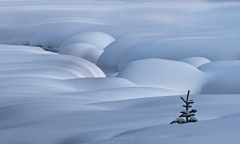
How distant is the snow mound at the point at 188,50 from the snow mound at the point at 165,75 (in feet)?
4.59

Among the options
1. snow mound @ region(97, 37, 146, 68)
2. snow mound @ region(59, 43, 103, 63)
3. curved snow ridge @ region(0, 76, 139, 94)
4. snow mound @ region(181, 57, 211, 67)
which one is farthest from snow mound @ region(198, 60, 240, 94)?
snow mound @ region(59, 43, 103, 63)

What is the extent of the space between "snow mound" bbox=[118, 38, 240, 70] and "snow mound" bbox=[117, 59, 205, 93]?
55.1 inches

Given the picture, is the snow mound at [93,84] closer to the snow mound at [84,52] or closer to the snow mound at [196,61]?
the snow mound at [196,61]

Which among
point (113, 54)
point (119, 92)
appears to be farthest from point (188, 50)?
point (119, 92)

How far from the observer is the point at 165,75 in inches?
137

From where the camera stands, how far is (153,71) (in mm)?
3521

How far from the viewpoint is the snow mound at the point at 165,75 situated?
3.37 m

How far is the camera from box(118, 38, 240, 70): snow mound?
497cm

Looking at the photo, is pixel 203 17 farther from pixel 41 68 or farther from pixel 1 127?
pixel 1 127

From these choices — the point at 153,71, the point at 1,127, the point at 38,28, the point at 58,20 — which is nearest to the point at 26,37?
the point at 38,28

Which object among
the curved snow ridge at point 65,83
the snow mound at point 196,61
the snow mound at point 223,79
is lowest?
the curved snow ridge at point 65,83

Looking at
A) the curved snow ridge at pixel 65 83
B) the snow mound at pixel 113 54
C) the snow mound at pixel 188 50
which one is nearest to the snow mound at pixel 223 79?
the curved snow ridge at pixel 65 83

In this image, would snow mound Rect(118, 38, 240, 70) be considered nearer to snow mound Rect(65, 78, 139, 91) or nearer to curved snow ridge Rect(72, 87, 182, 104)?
snow mound Rect(65, 78, 139, 91)

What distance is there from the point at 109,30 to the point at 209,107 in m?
8.17
